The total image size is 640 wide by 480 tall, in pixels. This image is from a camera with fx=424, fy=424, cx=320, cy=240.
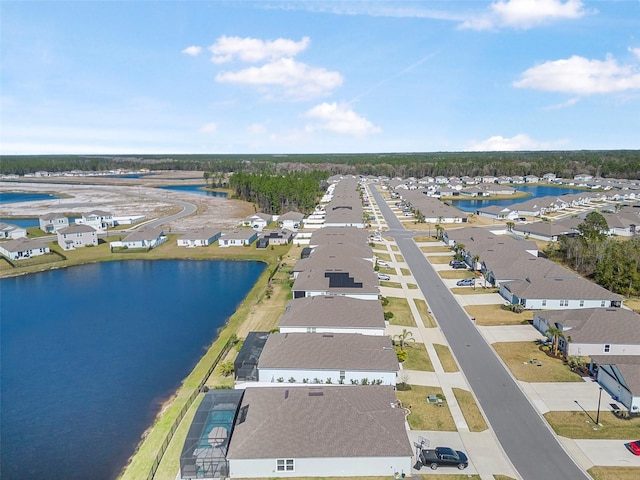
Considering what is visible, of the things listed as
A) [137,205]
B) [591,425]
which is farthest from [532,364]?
[137,205]

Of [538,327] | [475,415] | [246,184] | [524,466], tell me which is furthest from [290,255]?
[246,184]

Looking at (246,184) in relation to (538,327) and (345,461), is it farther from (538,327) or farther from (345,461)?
(345,461)

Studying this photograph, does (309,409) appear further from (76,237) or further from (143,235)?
(76,237)

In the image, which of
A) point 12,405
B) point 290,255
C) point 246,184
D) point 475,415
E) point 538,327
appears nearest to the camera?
point 475,415

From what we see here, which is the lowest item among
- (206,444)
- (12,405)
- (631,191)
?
(12,405)

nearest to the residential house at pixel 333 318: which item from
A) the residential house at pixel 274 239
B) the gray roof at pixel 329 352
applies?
the gray roof at pixel 329 352

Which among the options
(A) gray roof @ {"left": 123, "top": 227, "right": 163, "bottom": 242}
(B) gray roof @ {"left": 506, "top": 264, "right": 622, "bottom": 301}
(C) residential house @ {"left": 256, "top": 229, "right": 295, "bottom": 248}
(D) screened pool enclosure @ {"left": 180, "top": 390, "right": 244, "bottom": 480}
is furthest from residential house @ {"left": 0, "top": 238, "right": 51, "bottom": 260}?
(B) gray roof @ {"left": 506, "top": 264, "right": 622, "bottom": 301}

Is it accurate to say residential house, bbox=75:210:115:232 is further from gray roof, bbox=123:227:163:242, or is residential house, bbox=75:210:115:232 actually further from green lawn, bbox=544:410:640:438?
green lawn, bbox=544:410:640:438
